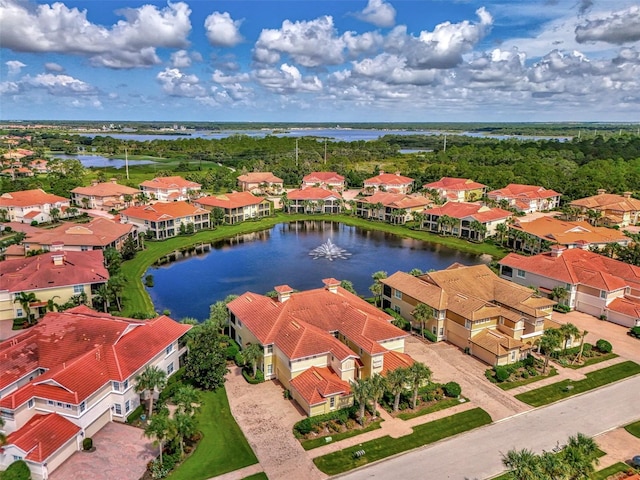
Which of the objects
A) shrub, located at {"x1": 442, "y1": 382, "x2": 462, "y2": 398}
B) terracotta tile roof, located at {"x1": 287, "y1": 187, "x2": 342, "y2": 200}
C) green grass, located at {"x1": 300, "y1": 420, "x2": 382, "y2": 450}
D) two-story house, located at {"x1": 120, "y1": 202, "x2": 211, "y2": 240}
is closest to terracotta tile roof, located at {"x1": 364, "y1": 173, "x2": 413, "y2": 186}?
terracotta tile roof, located at {"x1": 287, "y1": 187, "x2": 342, "y2": 200}

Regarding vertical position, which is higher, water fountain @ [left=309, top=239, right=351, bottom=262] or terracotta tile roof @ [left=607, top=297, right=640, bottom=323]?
terracotta tile roof @ [left=607, top=297, right=640, bottom=323]

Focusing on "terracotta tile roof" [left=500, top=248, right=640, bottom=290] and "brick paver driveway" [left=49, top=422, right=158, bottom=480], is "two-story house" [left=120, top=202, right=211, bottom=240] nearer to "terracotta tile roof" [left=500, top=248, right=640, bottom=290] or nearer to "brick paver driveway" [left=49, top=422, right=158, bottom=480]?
"brick paver driveway" [left=49, top=422, right=158, bottom=480]

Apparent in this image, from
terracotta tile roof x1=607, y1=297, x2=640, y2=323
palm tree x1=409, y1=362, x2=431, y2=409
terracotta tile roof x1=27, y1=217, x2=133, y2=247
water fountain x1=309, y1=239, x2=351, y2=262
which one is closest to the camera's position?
palm tree x1=409, y1=362, x2=431, y2=409

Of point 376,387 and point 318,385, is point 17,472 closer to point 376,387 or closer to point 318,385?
point 318,385

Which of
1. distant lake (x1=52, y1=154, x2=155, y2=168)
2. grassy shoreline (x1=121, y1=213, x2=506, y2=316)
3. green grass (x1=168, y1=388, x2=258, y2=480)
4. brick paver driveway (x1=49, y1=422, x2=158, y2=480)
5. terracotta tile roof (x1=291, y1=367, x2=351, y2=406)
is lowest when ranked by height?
green grass (x1=168, y1=388, x2=258, y2=480)

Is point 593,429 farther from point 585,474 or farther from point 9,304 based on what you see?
point 9,304

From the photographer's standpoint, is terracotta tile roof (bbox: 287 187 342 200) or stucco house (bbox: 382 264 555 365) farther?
terracotta tile roof (bbox: 287 187 342 200)

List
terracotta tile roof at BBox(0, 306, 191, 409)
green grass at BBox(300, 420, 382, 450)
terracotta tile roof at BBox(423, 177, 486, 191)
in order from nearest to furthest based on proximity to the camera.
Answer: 1. terracotta tile roof at BBox(0, 306, 191, 409)
2. green grass at BBox(300, 420, 382, 450)
3. terracotta tile roof at BBox(423, 177, 486, 191)

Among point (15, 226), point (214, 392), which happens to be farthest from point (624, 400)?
point (15, 226)
